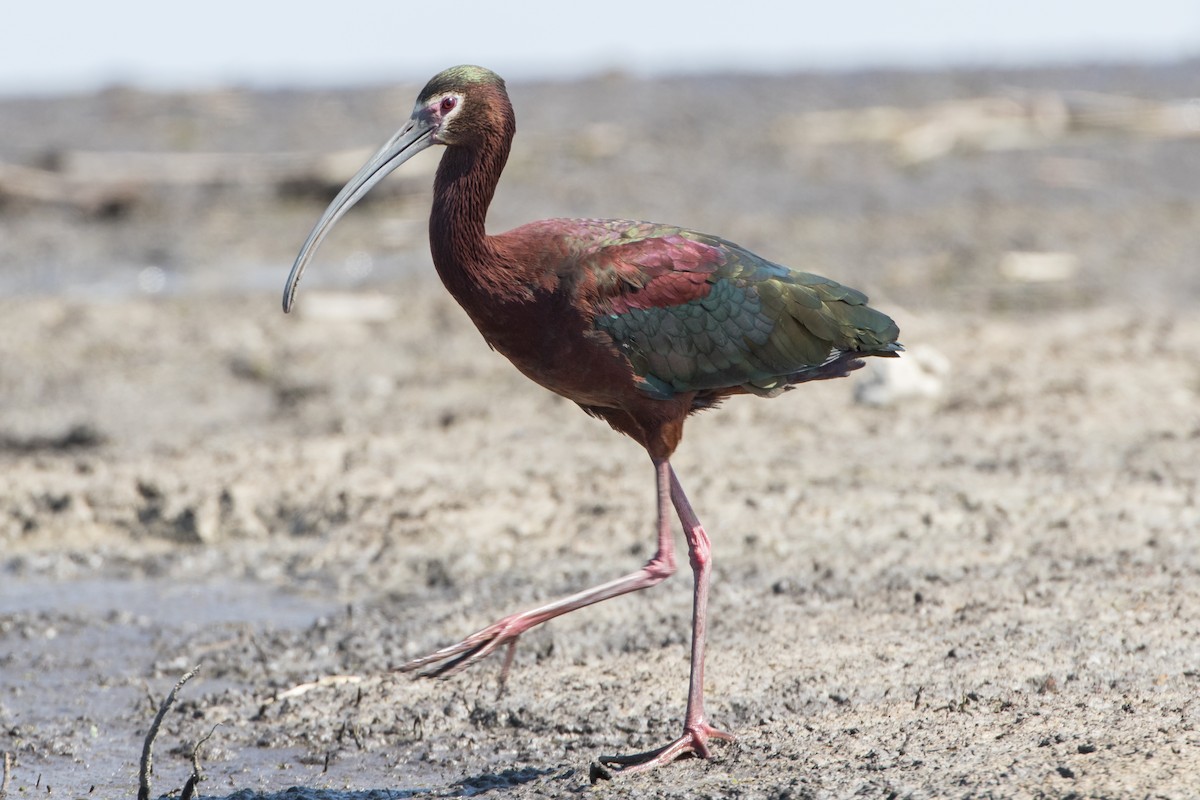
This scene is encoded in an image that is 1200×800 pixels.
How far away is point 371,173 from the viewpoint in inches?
204

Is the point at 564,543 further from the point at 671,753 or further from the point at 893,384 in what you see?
the point at 893,384

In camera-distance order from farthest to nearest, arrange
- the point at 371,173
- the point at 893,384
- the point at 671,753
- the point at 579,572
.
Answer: the point at 893,384
the point at 579,572
the point at 371,173
the point at 671,753

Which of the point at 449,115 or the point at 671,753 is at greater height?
the point at 449,115

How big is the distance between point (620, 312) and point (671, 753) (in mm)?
1392

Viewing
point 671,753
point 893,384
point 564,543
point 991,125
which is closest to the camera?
point 671,753

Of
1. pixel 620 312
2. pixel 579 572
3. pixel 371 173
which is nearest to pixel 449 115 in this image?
pixel 371 173

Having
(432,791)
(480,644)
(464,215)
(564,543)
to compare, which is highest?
(464,215)

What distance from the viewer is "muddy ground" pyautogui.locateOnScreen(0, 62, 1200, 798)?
5.16m

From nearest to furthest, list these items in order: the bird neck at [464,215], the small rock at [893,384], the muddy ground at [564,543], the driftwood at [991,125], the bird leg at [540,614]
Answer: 1. the bird neck at [464,215]
2. the bird leg at [540,614]
3. the muddy ground at [564,543]
4. the small rock at [893,384]
5. the driftwood at [991,125]

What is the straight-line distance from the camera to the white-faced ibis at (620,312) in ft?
16.1

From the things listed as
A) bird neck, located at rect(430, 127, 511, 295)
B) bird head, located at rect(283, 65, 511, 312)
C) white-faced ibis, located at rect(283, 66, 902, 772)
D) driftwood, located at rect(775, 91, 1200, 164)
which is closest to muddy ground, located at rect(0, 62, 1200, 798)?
white-faced ibis, located at rect(283, 66, 902, 772)

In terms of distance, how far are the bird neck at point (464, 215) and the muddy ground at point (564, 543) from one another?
5.24ft

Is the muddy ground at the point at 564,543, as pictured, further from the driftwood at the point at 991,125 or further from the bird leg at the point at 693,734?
the driftwood at the point at 991,125

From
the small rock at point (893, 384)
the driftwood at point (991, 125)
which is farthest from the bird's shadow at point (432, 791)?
the driftwood at point (991, 125)
